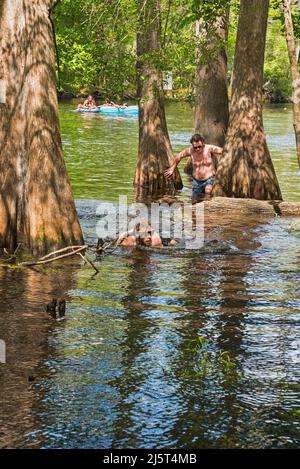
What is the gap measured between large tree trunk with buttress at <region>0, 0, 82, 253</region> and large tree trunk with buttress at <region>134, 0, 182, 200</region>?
9401 millimetres

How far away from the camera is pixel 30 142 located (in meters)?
13.3

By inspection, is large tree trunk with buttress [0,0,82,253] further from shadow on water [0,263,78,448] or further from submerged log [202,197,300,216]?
submerged log [202,197,300,216]

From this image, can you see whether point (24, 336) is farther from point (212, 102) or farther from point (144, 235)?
point (212, 102)

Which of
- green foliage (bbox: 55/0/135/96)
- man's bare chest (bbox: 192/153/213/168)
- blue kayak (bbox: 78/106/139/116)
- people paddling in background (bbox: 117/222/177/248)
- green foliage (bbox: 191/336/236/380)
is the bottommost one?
blue kayak (bbox: 78/106/139/116)

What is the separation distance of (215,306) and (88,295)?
1.53 m

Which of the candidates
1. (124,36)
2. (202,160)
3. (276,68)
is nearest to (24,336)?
(202,160)

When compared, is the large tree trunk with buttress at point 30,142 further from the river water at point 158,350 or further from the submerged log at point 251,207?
the submerged log at point 251,207

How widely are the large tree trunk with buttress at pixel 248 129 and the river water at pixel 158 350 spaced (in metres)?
4.09

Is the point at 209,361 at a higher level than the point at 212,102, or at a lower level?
lower

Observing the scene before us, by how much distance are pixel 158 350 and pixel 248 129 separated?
11.3m

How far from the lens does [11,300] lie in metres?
11.1

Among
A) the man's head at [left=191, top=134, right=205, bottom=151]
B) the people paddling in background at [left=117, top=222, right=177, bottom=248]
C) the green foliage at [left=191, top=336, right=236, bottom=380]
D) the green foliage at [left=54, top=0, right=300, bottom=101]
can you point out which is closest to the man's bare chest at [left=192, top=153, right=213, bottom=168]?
the man's head at [left=191, top=134, right=205, bottom=151]

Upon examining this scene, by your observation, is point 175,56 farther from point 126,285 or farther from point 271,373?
point 271,373

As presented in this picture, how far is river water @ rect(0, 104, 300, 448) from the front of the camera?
727 cm
